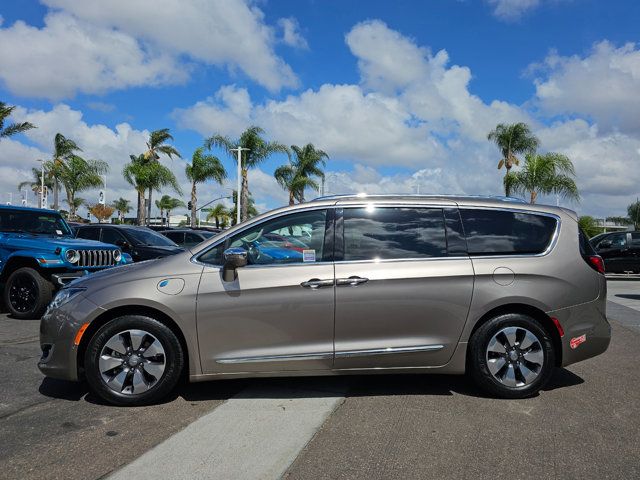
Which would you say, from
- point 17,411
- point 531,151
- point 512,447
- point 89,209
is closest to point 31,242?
point 17,411

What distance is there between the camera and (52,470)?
3.27 metres

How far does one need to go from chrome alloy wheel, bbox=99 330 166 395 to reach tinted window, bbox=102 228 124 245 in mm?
8160

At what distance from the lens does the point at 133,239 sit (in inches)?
475

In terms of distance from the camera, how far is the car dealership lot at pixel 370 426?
334 cm

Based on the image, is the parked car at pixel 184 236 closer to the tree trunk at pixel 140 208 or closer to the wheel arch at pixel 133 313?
the wheel arch at pixel 133 313

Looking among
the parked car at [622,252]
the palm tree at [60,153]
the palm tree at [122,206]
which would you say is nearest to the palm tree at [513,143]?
the parked car at [622,252]

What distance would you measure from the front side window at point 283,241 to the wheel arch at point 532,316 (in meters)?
1.51

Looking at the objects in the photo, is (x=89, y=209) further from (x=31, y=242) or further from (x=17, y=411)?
(x=17, y=411)

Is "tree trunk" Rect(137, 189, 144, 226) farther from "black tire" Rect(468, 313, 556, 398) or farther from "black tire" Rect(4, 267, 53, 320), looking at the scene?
"black tire" Rect(468, 313, 556, 398)

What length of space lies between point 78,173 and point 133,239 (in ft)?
105

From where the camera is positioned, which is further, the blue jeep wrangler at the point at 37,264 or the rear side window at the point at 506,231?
the blue jeep wrangler at the point at 37,264

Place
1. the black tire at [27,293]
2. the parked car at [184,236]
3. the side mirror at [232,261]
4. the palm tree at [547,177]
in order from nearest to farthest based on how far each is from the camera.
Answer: the side mirror at [232,261] → the black tire at [27,293] → the parked car at [184,236] → the palm tree at [547,177]

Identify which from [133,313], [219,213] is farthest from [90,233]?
[219,213]

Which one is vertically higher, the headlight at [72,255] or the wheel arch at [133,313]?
the headlight at [72,255]
